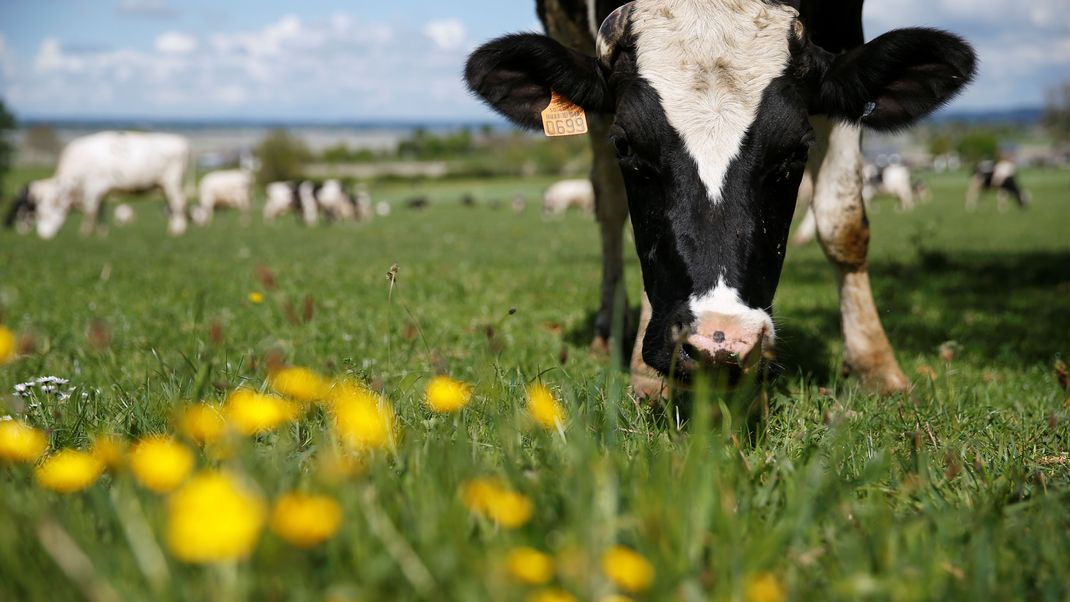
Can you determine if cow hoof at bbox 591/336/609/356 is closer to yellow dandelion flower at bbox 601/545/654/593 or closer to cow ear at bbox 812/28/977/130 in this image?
cow ear at bbox 812/28/977/130

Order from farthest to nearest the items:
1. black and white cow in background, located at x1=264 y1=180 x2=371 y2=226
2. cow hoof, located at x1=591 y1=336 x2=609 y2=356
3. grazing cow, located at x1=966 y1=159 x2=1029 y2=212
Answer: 1. black and white cow in background, located at x1=264 y1=180 x2=371 y2=226
2. grazing cow, located at x1=966 y1=159 x2=1029 y2=212
3. cow hoof, located at x1=591 y1=336 x2=609 y2=356

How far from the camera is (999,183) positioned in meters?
40.7

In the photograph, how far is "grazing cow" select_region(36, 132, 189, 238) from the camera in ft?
83.3

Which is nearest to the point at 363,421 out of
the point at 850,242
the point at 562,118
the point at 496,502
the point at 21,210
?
the point at 496,502

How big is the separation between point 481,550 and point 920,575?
0.85 meters

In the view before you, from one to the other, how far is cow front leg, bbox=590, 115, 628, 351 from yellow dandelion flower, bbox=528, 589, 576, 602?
423 cm

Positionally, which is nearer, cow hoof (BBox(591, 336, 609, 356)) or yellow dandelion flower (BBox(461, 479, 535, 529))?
yellow dandelion flower (BBox(461, 479, 535, 529))

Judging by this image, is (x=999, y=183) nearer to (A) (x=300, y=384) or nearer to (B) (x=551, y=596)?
(A) (x=300, y=384)

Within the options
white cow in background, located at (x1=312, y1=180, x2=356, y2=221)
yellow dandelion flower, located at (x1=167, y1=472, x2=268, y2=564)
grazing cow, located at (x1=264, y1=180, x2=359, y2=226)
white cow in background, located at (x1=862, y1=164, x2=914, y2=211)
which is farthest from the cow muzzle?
white cow in background, located at (x1=312, y1=180, x2=356, y2=221)

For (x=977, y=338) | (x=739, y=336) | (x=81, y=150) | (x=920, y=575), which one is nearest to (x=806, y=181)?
(x=977, y=338)

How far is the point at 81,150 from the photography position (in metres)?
25.6

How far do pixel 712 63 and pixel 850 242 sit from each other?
178cm

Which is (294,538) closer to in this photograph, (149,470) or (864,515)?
(149,470)

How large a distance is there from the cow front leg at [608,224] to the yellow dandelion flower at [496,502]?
12.8ft
